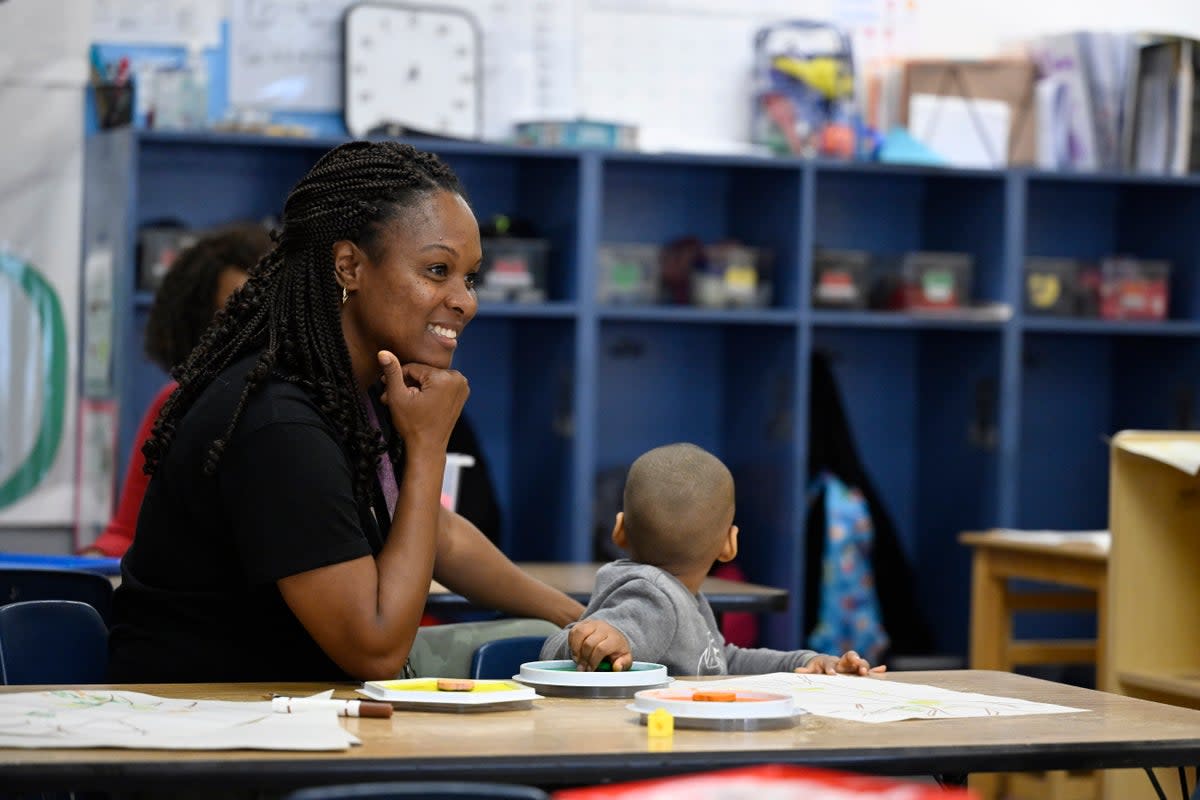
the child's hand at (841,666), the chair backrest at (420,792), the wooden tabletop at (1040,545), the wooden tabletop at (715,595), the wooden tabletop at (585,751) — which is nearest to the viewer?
the chair backrest at (420,792)

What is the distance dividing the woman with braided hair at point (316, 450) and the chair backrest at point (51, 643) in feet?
0.45

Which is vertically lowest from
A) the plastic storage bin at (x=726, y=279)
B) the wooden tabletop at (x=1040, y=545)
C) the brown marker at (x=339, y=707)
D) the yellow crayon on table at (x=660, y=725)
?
the wooden tabletop at (x=1040, y=545)

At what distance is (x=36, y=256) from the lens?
16.1 ft

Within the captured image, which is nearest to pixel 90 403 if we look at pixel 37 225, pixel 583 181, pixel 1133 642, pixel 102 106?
pixel 37 225

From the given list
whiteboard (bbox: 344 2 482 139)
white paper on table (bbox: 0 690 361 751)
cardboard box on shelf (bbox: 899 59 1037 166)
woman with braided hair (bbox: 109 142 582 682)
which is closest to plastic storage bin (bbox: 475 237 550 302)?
whiteboard (bbox: 344 2 482 139)

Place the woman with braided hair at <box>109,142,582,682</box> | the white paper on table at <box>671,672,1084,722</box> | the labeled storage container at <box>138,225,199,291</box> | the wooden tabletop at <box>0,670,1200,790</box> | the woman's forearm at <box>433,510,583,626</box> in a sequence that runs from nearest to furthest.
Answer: the wooden tabletop at <box>0,670,1200,790</box>, the white paper on table at <box>671,672,1084,722</box>, the woman with braided hair at <box>109,142,582,682</box>, the woman's forearm at <box>433,510,583,626</box>, the labeled storage container at <box>138,225,199,291</box>

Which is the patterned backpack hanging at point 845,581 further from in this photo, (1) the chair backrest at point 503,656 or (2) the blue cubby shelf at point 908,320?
(1) the chair backrest at point 503,656

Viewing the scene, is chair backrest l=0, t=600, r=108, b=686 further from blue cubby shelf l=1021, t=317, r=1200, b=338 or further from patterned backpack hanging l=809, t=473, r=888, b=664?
blue cubby shelf l=1021, t=317, r=1200, b=338

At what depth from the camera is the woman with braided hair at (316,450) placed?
193 centimetres

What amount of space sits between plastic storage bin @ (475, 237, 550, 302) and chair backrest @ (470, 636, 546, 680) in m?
2.60

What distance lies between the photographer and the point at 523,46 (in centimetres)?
524

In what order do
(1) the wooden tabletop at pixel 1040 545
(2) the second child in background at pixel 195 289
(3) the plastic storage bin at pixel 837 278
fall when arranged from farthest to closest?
1. (3) the plastic storage bin at pixel 837 278
2. (1) the wooden tabletop at pixel 1040 545
3. (2) the second child in background at pixel 195 289

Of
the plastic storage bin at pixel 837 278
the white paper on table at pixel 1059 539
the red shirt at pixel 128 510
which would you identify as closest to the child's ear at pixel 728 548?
the red shirt at pixel 128 510

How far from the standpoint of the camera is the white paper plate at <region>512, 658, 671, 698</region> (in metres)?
1.89
